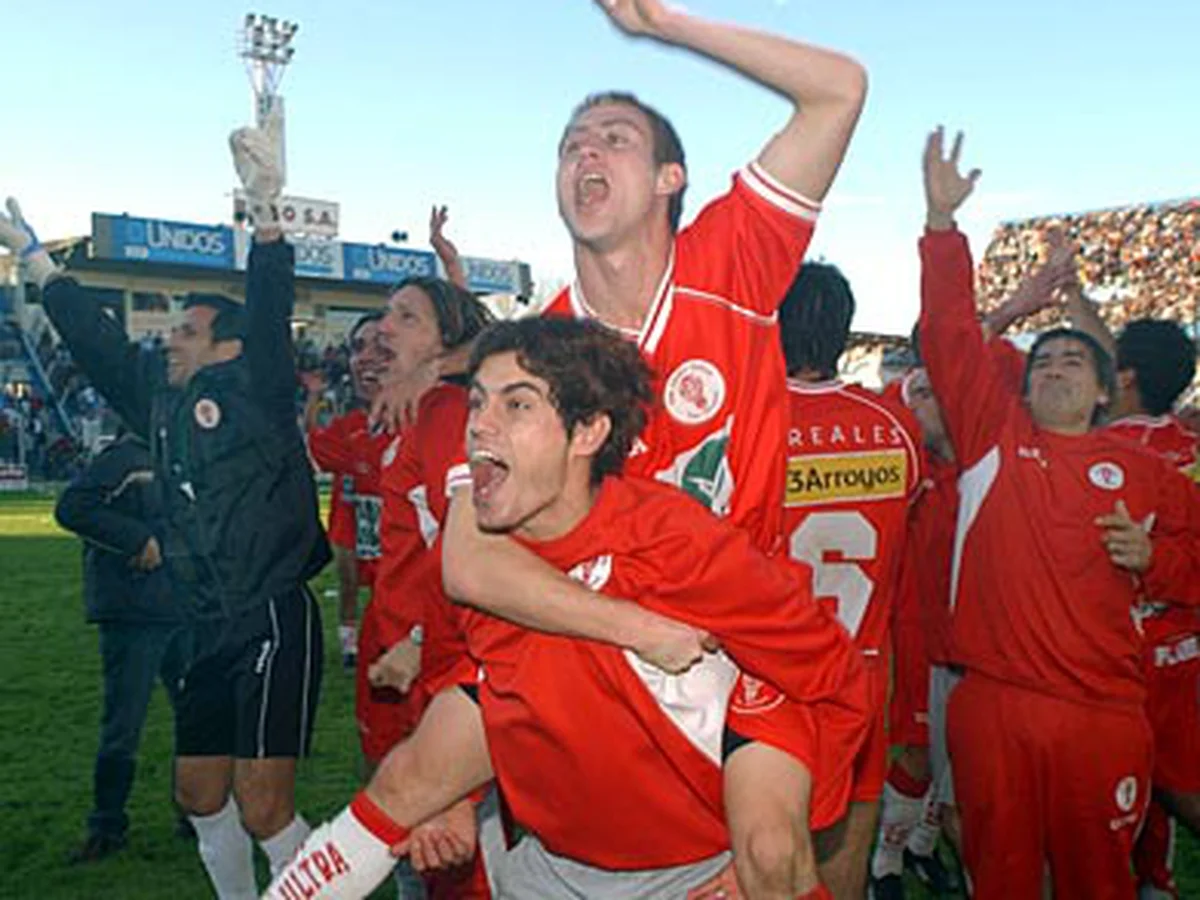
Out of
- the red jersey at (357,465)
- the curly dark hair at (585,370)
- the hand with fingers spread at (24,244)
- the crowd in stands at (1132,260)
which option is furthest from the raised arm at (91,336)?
the crowd in stands at (1132,260)

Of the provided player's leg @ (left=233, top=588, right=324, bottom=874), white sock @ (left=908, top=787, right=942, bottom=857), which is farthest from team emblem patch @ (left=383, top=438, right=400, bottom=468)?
white sock @ (left=908, top=787, right=942, bottom=857)

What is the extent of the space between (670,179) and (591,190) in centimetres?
25

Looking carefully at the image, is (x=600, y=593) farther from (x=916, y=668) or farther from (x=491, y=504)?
(x=916, y=668)

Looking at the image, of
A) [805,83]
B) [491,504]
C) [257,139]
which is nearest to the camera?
[491,504]

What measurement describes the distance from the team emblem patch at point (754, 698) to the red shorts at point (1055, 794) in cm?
195

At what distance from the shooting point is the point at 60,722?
30.3ft

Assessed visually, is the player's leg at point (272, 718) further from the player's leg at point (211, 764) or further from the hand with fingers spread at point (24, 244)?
the hand with fingers spread at point (24, 244)

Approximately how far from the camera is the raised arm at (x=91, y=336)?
551cm

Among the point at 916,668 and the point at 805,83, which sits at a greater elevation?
the point at 805,83

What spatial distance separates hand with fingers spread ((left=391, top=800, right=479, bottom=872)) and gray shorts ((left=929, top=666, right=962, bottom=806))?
284 cm

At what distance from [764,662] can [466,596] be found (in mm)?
692

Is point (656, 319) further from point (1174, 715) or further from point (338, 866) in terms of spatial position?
point (1174, 715)

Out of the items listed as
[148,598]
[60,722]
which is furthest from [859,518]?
[60,722]

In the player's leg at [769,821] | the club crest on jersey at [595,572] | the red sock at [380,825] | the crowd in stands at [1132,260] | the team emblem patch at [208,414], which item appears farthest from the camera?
the crowd in stands at [1132,260]
